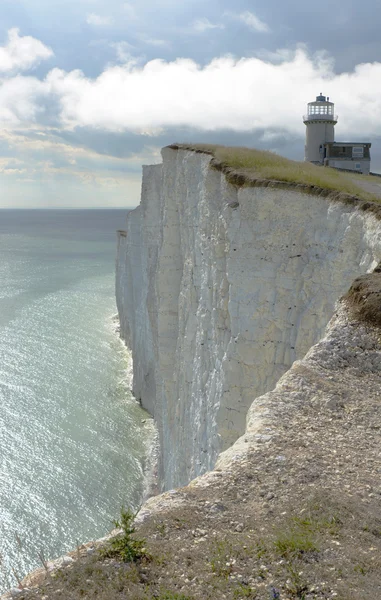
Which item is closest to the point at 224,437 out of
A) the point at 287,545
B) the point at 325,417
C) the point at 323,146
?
the point at 325,417

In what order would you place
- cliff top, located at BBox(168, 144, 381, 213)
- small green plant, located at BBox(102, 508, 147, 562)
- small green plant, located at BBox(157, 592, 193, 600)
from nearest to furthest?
small green plant, located at BBox(157, 592, 193, 600), small green plant, located at BBox(102, 508, 147, 562), cliff top, located at BBox(168, 144, 381, 213)

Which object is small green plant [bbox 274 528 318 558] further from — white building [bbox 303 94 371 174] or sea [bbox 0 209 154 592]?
white building [bbox 303 94 371 174]

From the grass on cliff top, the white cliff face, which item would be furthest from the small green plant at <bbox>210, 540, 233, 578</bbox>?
the grass on cliff top

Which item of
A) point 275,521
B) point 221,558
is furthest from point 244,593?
point 275,521

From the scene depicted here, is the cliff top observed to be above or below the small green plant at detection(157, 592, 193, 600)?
above

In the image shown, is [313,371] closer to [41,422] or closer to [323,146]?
[41,422]

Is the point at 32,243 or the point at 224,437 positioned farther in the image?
the point at 32,243

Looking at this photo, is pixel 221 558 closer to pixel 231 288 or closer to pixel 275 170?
pixel 231 288
